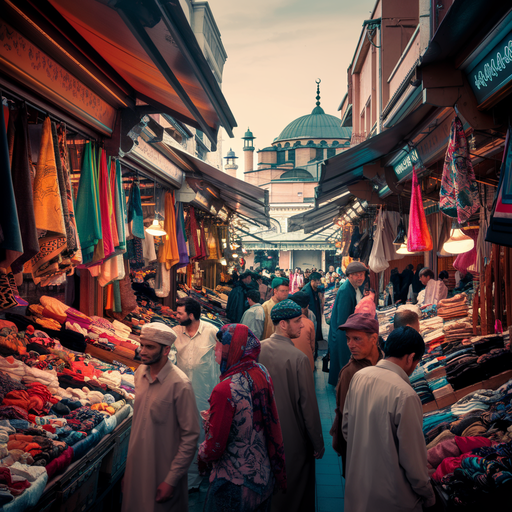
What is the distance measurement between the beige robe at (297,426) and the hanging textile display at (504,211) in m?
1.44

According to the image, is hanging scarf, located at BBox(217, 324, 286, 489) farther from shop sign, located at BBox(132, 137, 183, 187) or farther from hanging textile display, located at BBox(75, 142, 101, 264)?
shop sign, located at BBox(132, 137, 183, 187)

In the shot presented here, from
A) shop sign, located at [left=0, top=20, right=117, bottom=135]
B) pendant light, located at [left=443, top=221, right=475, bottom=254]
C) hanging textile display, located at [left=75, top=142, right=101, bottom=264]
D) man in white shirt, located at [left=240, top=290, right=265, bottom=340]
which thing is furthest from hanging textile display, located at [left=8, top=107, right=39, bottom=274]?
pendant light, located at [left=443, top=221, right=475, bottom=254]

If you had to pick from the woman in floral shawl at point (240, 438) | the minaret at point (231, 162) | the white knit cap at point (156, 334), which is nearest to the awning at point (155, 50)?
the white knit cap at point (156, 334)

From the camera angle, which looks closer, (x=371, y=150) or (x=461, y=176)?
(x=461, y=176)

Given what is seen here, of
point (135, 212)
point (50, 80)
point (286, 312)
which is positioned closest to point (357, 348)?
point (286, 312)

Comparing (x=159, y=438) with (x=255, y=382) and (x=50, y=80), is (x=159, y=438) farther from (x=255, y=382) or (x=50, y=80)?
(x=50, y=80)

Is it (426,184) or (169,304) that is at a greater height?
(426,184)

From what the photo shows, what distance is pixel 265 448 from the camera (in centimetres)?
243

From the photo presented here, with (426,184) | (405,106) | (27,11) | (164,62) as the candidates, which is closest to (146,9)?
(164,62)

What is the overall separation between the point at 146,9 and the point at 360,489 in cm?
254

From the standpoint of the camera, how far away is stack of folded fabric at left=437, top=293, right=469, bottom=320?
5.42 m

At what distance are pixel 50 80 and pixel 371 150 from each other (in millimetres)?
3457

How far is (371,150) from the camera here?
529 cm

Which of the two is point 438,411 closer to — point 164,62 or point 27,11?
point 164,62
